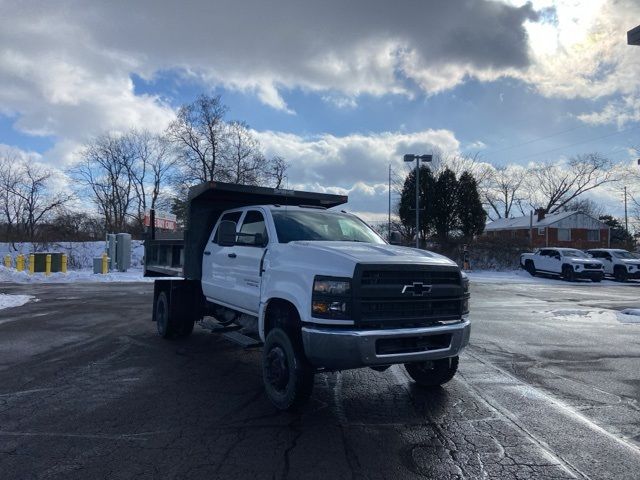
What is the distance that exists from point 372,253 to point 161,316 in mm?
5560

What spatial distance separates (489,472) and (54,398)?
4.60 meters

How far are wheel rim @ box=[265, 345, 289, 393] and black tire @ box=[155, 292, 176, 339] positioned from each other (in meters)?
3.93

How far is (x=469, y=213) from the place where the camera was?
41375 millimetres

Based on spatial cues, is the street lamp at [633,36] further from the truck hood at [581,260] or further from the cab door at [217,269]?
the truck hood at [581,260]

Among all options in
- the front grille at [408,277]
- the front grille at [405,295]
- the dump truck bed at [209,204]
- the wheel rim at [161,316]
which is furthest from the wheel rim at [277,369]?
the wheel rim at [161,316]

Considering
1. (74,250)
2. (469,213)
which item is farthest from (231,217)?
(469,213)

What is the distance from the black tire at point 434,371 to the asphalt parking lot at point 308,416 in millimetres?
190

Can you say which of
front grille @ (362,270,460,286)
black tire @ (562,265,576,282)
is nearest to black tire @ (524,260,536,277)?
black tire @ (562,265,576,282)

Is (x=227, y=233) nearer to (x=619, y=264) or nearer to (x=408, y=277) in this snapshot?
(x=408, y=277)

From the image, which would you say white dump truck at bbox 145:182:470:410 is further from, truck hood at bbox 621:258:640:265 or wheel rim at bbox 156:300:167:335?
truck hood at bbox 621:258:640:265

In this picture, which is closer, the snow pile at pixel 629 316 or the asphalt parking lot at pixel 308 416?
the asphalt parking lot at pixel 308 416

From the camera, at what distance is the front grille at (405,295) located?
15.6 ft

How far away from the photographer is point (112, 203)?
5547cm

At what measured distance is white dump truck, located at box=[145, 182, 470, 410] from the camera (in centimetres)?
473
